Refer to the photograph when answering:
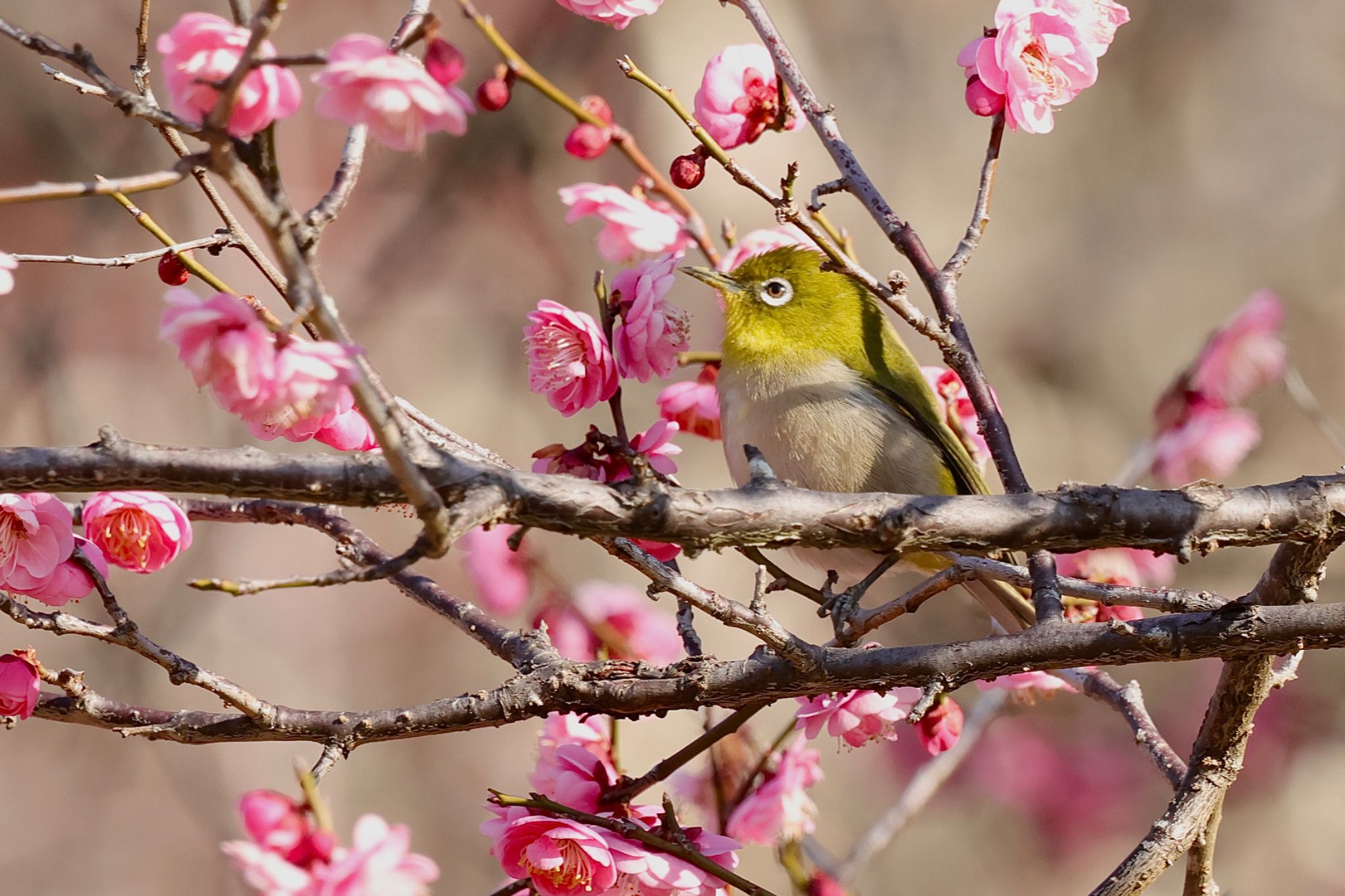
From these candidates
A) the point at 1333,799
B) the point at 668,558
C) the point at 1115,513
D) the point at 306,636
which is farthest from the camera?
the point at 306,636

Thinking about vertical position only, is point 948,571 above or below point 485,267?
below

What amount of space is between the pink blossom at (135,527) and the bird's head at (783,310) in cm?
120

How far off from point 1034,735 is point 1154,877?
9.88 ft

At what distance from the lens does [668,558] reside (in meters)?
1.88

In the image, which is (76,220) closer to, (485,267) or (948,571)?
(485,267)

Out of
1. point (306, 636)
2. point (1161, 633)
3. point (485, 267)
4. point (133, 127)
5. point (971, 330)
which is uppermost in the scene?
point (971, 330)

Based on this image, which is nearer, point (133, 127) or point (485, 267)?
point (133, 127)

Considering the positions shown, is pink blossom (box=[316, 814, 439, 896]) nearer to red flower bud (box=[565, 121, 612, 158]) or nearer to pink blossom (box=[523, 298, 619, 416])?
pink blossom (box=[523, 298, 619, 416])

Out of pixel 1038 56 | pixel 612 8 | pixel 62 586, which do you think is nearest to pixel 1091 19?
pixel 1038 56

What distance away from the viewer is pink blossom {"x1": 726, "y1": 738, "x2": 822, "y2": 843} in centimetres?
188

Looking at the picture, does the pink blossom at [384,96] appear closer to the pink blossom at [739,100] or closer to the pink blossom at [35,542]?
the pink blossom at [35,542]

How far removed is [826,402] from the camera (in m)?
2.40

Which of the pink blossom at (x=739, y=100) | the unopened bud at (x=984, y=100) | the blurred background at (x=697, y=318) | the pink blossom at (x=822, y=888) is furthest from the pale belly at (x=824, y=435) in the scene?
the blurred background at (x=697, y=318)

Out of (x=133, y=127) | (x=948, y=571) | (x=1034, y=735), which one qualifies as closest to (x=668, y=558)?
(x=948, y=571)
